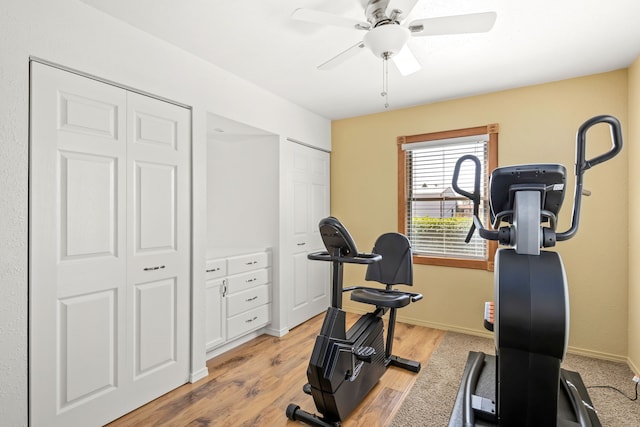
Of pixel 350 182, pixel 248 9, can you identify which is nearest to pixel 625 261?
pixel 350 182

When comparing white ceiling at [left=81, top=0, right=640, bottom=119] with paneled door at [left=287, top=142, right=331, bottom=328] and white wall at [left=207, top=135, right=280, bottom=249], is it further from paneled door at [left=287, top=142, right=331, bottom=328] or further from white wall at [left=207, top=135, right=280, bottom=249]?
paneled door at [left=287, top=142, right=331, bottom=328]

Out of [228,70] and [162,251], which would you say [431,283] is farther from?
[228,70]

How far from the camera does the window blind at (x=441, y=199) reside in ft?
10.9

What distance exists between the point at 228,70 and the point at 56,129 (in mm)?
1387

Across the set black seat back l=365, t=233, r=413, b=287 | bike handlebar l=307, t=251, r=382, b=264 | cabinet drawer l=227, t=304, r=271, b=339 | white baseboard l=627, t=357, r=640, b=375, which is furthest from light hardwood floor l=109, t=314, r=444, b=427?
white baseboard l=627, t=357, r=640, b=375

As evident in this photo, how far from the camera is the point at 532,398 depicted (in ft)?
4.86

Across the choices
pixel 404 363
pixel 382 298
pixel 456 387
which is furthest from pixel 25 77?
pixel 456 387

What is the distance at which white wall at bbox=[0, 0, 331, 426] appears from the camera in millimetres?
1552

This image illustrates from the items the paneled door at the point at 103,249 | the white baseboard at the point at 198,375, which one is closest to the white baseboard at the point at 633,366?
the white baseboard at the point at 198,375

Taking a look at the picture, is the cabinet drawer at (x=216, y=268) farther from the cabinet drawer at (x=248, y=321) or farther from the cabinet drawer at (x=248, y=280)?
the cabinet drawer at (x=248, y=321)

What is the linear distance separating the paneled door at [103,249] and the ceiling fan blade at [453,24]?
1.69 meters

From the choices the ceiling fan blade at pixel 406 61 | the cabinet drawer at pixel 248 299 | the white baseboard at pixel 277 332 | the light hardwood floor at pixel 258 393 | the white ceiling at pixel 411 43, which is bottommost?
the light hardwood floor at pixel 258 393

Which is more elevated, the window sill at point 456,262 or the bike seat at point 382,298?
the window sill at point 456,262

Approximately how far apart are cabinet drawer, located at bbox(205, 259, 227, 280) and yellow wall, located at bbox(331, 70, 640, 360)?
175cm
